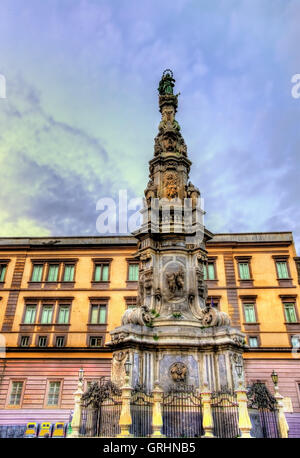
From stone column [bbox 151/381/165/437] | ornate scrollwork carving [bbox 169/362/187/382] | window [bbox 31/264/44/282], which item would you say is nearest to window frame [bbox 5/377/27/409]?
window [bbox 31/264/44/282]

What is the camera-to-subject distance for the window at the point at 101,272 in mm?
33500

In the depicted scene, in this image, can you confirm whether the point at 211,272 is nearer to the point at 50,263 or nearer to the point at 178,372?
the point at 50,263

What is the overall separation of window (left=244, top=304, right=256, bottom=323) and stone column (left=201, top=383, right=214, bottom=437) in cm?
2192

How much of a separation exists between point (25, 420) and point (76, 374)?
15.7ft

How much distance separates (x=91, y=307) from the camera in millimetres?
32188

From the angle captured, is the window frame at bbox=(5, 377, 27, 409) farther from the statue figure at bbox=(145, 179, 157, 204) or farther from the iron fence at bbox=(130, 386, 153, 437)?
the iron fence at bbox=(130, 386, 153, 437)

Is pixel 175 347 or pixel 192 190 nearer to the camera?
pixel 175 347

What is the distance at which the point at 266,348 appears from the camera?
29.2 meters

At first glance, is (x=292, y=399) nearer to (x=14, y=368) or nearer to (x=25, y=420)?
(x=25, y=420)

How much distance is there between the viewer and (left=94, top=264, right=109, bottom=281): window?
3350 centimetres

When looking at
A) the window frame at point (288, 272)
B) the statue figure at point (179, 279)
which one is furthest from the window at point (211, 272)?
the statue figure at point (179, 279)

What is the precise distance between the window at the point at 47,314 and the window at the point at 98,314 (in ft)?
12.3
